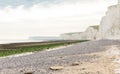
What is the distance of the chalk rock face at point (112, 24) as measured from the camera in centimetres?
9469

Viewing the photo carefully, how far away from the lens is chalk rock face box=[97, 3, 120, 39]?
9469cm

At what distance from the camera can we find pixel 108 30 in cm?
10550

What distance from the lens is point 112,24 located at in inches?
3957

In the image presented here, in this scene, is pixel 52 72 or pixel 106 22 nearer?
pixel 52 72

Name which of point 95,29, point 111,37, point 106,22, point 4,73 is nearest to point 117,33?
point 111,37

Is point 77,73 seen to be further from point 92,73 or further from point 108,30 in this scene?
point 108,30

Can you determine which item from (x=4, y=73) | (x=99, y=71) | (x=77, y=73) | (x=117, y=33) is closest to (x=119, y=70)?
(x=99, y=71)

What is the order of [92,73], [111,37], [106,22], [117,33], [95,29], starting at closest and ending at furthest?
[92,73]
[117,33]
[111,37]
[106,22]
[95,29]

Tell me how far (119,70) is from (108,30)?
8874 centimetres

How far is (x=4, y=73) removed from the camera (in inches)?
762

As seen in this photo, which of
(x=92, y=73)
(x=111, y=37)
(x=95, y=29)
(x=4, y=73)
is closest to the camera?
(x=92, y=73)

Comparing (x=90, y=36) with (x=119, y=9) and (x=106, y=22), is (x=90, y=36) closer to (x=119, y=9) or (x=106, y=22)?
(x=106, y=22)

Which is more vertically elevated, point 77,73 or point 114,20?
point 114,20

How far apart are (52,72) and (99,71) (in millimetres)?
2666
